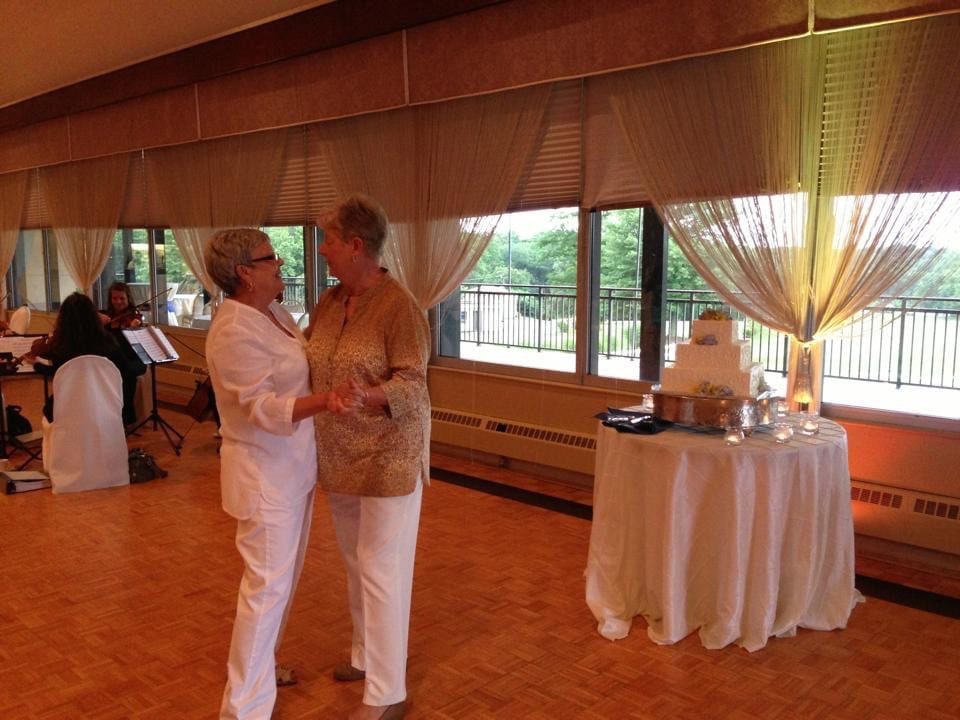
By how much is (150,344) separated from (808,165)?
15.2ft

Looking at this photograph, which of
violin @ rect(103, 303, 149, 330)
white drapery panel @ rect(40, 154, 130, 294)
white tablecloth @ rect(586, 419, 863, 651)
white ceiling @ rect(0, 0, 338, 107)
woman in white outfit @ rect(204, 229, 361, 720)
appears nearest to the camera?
woman in white outfit @ rect(204, 229, 361, 720)

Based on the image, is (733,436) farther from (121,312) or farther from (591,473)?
(121,312)

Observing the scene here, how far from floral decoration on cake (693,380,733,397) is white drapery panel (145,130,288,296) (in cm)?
486

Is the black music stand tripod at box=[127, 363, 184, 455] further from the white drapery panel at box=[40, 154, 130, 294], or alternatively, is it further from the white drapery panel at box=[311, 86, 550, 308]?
the white drapery panel at box=[40, 154, 130, 294]

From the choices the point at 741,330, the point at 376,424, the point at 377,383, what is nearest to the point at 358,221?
the point at 377,383

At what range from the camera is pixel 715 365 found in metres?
3.34

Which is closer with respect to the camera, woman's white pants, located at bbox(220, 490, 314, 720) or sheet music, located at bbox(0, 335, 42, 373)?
woman's white pants, located at bbox(220, 490, 314, 720)

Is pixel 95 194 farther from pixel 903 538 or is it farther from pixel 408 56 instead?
pixel 903 538

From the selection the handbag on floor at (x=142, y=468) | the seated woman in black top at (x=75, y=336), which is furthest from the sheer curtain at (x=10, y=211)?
the handbag on floor at (x=142, y=468)

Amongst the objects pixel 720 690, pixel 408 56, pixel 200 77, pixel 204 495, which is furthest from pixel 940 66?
pixel 200 77

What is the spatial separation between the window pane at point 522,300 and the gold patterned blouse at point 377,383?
3.18m

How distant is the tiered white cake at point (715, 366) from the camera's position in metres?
3.27

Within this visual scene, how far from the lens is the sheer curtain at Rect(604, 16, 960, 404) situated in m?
3.71

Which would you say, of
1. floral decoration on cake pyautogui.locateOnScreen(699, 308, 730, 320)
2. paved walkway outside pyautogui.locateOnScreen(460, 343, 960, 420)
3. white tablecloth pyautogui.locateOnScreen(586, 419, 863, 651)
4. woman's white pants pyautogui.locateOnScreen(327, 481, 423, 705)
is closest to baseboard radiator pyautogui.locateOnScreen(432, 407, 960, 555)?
paved walkway outside pyautogui.locateOnScreen(460, 343, 960, 420)
